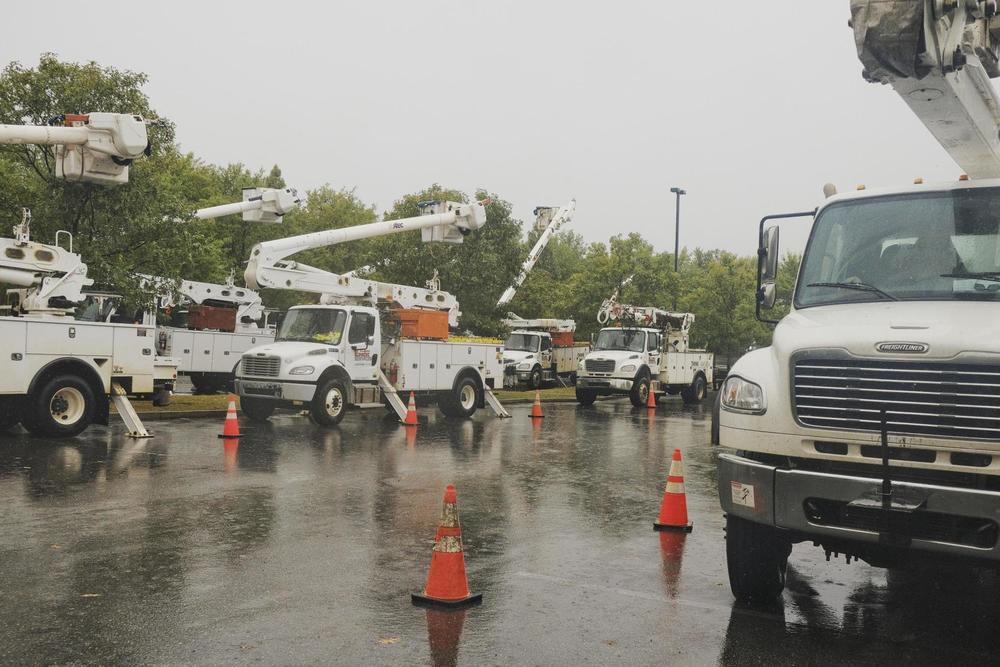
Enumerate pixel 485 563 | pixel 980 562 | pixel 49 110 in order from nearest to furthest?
1. pixel 980 562
2. pixel 485 563
3. pixel 49 110

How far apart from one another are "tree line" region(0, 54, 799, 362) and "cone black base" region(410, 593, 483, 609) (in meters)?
3.19

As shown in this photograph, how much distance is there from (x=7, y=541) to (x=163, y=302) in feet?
49.4

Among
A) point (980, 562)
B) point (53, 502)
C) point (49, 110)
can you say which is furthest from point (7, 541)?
point (49, 110)

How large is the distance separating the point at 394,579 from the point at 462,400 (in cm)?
1530

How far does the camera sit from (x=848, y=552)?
215 inches

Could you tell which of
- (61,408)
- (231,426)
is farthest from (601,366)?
(61,408)

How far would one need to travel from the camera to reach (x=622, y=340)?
29062mm

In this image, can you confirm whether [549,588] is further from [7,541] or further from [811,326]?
[7,541]

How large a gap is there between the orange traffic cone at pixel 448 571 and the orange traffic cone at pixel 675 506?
10.4 ft

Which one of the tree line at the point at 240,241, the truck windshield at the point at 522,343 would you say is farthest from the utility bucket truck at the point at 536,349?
the tree line at the point at 240,241

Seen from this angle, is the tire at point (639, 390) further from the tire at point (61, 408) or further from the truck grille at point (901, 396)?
the truck grille at point (901, 396)

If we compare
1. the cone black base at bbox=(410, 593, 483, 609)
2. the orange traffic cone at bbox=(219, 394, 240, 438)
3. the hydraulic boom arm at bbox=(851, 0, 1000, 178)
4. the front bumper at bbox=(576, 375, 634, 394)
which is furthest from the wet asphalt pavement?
the front bumper at bbox=(576, 375, 634, 394)

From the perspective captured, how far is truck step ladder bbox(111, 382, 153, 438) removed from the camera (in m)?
15.0

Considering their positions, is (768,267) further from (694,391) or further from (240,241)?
(240,241)
